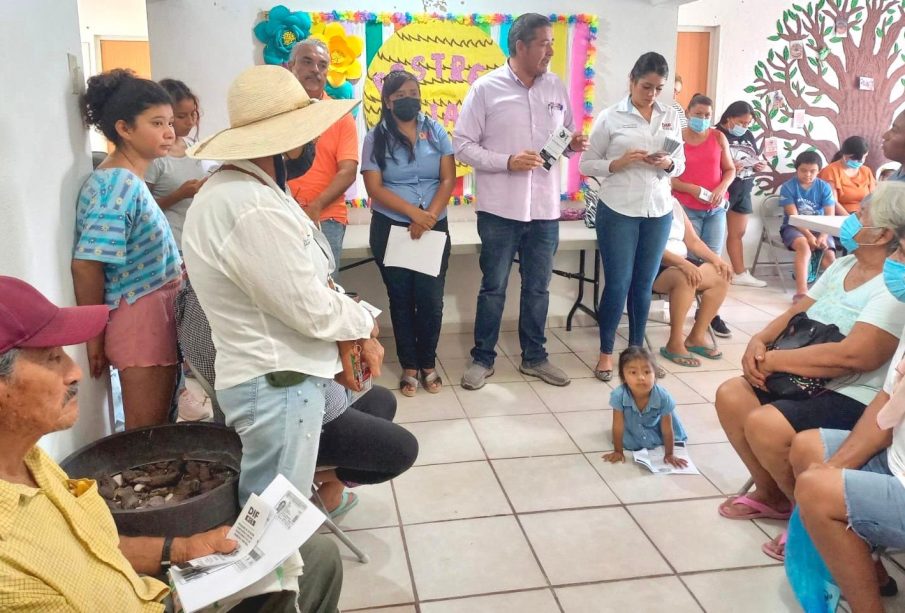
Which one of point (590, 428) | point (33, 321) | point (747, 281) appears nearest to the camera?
point (33, 321)

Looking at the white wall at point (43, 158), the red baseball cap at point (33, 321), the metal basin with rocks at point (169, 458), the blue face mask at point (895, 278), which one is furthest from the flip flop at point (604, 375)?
the red baseball cap at point (33, 321)

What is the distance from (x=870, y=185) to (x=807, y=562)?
525 cm

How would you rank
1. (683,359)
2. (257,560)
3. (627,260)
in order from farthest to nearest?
1. (683,359)
2. (627,260)
3. (257,560)

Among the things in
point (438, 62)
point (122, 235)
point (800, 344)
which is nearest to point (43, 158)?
point (122, 235)

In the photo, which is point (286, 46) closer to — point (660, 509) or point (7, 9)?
point (7, 9)

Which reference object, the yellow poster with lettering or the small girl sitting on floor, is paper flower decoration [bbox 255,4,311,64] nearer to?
the yellow poster with lettering

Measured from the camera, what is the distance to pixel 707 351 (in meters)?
4.28

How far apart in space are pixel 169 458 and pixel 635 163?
2.60 meters

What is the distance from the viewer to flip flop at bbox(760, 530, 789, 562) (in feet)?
7.53

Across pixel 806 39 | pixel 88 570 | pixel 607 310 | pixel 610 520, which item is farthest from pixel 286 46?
pixel 806 39

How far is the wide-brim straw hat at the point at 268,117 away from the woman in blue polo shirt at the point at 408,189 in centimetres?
163

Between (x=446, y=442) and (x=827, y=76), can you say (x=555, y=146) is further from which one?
(x=827, y=76)

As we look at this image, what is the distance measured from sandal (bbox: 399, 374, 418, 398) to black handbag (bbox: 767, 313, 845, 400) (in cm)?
178

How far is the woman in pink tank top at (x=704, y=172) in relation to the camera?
15.6 feet
